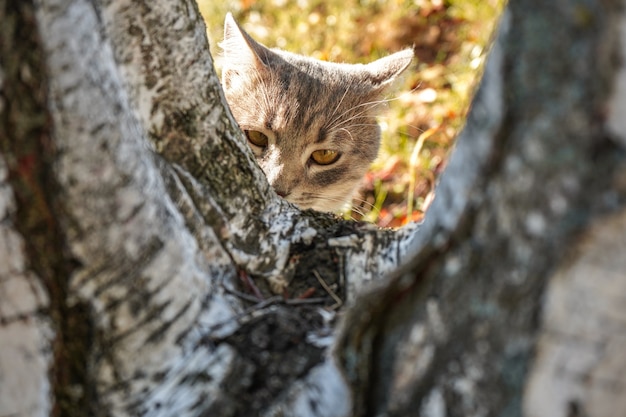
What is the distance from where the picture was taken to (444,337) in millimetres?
1088

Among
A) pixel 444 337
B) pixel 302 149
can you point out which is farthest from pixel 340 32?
pixel 444 337

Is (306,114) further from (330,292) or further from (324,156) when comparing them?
(330,292)

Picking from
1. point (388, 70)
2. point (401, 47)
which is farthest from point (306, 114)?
point (401, 47)

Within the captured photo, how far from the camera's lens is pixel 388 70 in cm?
A: 370

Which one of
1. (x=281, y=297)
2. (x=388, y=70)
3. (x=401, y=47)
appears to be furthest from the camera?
(x=401, y=47)

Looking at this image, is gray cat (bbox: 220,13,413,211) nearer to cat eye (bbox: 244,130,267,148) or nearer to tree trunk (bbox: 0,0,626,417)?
cat eye (bbox: 244,130,267,148)

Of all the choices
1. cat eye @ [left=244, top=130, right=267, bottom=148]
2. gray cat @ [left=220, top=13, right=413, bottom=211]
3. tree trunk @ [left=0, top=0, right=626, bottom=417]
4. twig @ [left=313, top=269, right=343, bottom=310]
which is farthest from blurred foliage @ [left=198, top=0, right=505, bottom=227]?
tree trunk @ [left=0, top=0, right=626, bottom=417]

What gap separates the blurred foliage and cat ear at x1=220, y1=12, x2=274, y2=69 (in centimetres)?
103

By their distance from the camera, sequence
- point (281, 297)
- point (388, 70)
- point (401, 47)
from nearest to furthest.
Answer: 1. point (281, 297)
2. point (388, 70)
3. point (401, 47)

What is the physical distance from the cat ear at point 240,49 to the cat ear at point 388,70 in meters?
0.56

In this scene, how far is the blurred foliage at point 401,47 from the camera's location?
14.2ft

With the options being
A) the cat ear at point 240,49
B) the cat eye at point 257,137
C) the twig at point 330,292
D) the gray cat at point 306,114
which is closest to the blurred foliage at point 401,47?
the gray cat at point 306,114

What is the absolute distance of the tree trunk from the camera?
959 mm

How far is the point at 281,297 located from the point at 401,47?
4.17 metres
